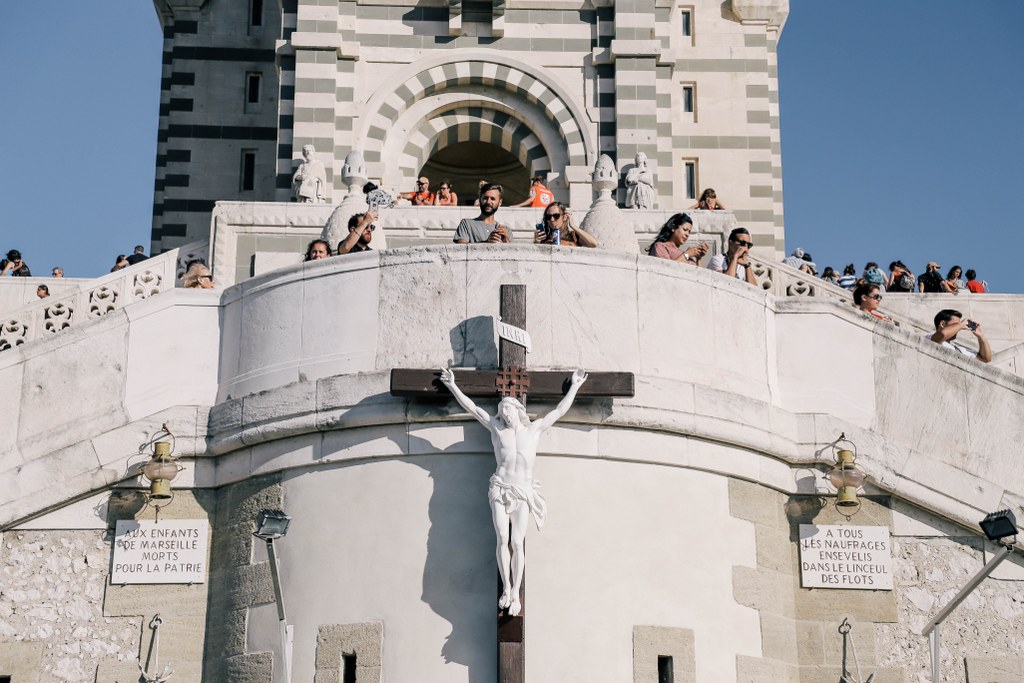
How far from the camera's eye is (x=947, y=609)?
2012cm

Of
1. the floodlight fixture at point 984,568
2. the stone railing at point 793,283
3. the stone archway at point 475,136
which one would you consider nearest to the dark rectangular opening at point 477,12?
the stone archway at point 475,136

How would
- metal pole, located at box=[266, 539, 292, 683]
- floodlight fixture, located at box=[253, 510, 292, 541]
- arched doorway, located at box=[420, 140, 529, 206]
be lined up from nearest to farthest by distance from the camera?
floodlight fixture, located at box=[253, 510, 292, 541] < metal pole, located at box=[266, 539, 292, 683] < arched doorway, located at box=[420, 140, 529, 206]

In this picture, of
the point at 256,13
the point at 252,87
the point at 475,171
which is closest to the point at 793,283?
the point at 252,87

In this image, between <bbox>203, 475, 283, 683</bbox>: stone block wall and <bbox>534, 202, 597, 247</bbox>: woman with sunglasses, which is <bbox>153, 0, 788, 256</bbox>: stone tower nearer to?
<bbox>534, 202, 597, 247</bbox>: woman with sunglasses

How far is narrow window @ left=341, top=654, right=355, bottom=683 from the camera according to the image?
19422 mm

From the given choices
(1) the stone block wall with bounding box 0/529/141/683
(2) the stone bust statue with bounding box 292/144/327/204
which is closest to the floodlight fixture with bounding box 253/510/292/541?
(1) the stone block wall with bounding box 0/529/141/683

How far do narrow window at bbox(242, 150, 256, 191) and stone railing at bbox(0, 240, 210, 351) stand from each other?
942 cm

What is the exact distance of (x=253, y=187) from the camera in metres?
37.9

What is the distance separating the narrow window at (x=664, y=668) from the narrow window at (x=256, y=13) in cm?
2282

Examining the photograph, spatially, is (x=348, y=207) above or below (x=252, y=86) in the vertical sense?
below

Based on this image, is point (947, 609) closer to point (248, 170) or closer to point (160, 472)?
point (160, 472)

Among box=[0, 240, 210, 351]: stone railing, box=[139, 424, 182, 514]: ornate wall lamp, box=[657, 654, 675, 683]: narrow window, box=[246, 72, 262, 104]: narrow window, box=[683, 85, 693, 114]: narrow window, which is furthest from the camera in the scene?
box=[246, 72, 262, 104]: narrow window

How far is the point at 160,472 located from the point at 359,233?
12.2ft

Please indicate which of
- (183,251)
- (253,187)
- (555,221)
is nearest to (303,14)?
(253,187)
